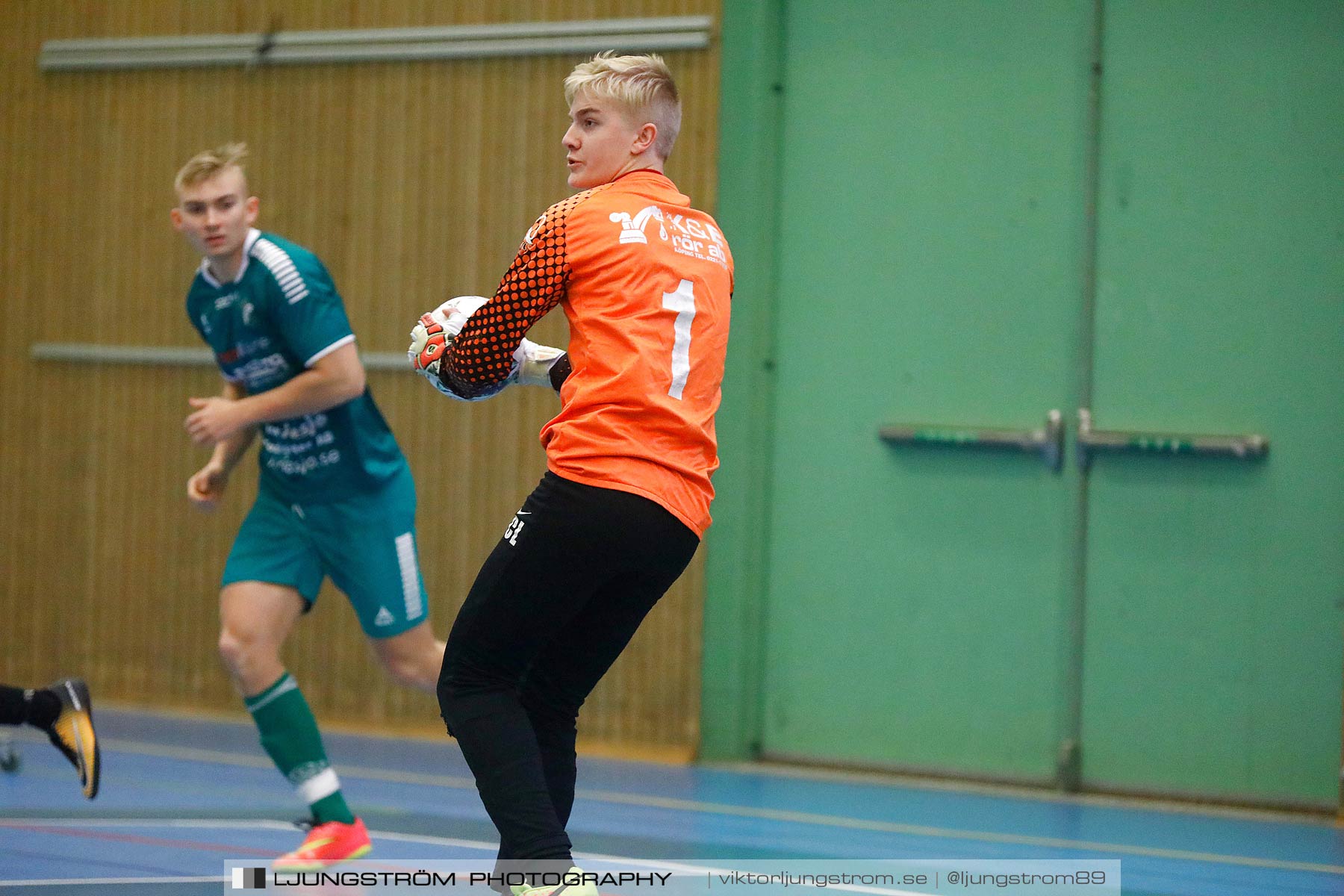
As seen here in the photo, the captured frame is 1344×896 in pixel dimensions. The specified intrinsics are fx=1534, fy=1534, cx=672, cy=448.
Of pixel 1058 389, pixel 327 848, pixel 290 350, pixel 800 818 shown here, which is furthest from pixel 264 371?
pixel 1058 389

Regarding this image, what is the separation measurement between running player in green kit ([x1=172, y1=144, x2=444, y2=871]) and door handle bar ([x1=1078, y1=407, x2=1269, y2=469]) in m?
2.84

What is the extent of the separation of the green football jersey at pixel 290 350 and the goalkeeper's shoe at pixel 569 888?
1.89 m

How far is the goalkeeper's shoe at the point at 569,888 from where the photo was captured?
2574 mm

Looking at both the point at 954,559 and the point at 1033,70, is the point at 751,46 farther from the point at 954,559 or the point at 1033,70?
the point at 954,559

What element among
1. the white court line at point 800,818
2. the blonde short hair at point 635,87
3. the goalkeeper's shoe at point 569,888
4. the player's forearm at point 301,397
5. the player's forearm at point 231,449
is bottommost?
the white court line at point 800,818

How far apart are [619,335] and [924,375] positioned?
146 inches

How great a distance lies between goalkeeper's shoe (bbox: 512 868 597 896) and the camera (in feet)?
8.45

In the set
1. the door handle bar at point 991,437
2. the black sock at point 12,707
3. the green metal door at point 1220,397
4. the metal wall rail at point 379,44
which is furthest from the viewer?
the metal wall rail at point 379,44

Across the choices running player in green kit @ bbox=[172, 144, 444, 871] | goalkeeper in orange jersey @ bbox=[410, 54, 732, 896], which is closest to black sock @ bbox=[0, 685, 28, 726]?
running player in green kit @ bbox=[172, 144, 444, 871]

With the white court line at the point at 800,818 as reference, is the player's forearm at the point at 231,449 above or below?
above

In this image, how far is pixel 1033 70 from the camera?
20.0 feet

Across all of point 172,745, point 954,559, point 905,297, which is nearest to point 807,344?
point 905,297

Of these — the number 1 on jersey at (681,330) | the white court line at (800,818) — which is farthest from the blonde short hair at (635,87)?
the white court line at (800,818)

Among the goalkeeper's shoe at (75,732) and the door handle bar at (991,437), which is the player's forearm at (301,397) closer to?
the goalkeeper's shoe at (75,732)
